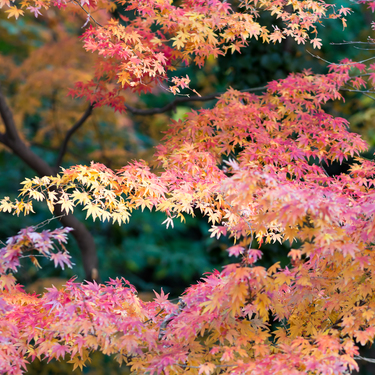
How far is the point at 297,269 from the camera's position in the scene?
102 inches

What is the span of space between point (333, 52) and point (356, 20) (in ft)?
4.45

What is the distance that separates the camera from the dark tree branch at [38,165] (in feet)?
15.8

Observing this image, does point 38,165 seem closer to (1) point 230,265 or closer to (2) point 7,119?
(2) point 7,119

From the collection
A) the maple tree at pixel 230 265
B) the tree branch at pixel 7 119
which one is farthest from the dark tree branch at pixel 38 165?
the maple tree at pixel 230 265

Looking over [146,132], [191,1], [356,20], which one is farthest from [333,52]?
[191,1]

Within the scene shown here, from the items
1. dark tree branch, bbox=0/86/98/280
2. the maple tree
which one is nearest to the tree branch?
dark tree branch, bbox=0/86/98/280

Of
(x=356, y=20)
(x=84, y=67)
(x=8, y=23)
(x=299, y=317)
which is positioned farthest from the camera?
(x=356, y=20)

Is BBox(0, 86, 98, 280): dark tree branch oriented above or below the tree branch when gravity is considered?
below

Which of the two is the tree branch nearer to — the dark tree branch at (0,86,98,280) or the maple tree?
the dark tree branch at (0,86,98,280)

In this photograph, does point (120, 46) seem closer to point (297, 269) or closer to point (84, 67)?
point (297, 269)

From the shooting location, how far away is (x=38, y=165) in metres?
5.06

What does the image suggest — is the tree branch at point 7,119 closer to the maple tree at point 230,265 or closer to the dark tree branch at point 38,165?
the dark tree branch at point 38,165

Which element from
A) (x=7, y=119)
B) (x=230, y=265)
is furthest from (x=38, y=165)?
(x=230, y=265)

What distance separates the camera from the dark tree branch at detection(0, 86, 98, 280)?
15.8ft
